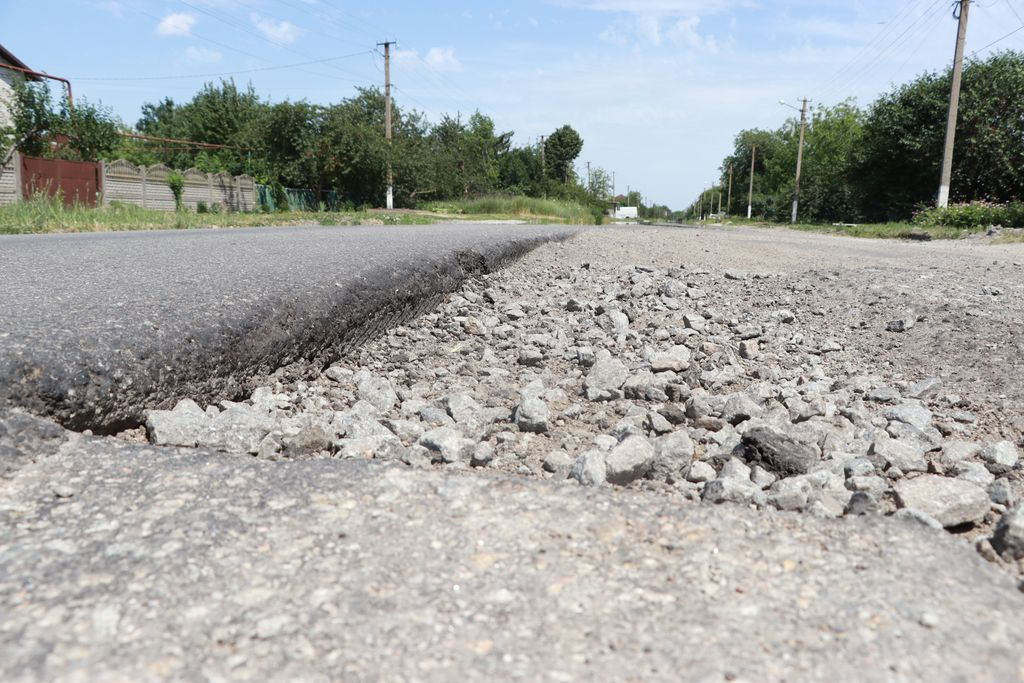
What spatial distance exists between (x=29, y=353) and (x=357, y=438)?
0.93m

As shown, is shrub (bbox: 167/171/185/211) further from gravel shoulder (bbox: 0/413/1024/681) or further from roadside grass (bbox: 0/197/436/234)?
gravel shoulder (bbox: 0/413/1024/681)

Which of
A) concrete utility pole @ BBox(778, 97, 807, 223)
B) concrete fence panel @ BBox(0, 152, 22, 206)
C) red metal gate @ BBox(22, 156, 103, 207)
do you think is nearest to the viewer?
concrete fence panel @ BBox(0, 152, 22, 206)

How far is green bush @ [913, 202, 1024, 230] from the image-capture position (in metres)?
17.0

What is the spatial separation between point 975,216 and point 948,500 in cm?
1952

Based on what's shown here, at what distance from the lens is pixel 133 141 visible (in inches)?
1315

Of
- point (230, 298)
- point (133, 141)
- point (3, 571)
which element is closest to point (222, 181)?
point (133, 141)

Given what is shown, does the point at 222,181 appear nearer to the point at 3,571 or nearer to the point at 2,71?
the point at 2,71

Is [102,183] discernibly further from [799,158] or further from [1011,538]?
[799,158]

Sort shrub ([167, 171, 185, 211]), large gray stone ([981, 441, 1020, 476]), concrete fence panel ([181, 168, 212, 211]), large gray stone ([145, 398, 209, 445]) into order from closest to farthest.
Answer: large gray stone ([145, 398, 209, 445]) → large gray stone ([981, 441, 1020, 476]) → shrub ([167, 171, 185, 211]) → concrete fence panel ([181, 168, 212, 211])

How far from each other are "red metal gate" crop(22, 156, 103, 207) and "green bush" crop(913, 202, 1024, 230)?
831 inches

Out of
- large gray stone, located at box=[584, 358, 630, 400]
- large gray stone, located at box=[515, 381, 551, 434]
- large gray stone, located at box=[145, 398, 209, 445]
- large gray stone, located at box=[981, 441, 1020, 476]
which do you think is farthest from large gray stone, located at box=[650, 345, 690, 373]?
large gray stone, located at box=[145, 398, 209, 445]

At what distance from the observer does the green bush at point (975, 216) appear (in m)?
17.0

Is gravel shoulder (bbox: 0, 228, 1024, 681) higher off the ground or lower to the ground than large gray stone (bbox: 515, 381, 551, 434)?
higher

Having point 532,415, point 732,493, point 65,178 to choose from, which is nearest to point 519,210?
point 65,178
